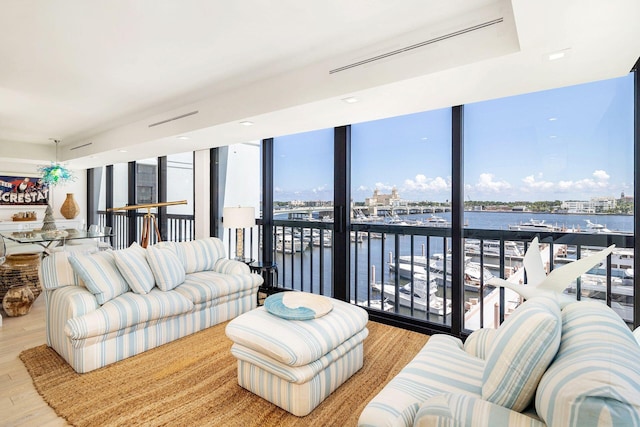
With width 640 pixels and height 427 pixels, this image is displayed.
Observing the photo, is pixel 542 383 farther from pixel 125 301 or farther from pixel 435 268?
pixel 125 301

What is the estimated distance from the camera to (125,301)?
2602mm

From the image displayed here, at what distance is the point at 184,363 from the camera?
8.24 feet

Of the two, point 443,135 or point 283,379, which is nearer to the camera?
point 283,379

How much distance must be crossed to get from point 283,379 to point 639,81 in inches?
116

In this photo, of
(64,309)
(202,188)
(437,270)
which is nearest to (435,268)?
(437,270)

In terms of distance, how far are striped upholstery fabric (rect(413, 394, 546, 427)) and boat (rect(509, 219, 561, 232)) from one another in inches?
82.6

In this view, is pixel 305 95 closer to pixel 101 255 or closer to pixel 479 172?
pixel 479 172

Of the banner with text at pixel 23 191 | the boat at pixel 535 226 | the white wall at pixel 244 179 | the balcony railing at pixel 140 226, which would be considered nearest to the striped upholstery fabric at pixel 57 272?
the white wall at pixel 244 179

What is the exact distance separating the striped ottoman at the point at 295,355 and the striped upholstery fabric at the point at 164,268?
1.21 m

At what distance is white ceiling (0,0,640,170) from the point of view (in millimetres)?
1836

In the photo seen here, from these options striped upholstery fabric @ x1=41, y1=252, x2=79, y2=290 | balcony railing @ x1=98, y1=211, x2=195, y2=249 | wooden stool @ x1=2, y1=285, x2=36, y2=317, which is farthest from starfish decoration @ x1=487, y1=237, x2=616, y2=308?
balcony railing @ x1=98, y1=211, x2=195, y2=249

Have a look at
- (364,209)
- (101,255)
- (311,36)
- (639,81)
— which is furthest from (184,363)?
(639,81)

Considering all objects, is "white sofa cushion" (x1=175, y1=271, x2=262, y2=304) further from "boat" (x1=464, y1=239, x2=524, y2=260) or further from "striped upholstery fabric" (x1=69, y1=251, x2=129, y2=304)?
"boat" (x1=464, y1=239, x2=524, y2=260)

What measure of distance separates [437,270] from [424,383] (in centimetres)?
203
